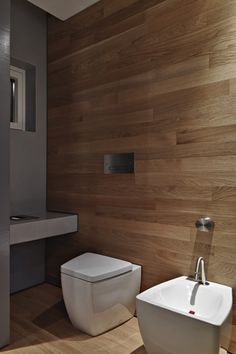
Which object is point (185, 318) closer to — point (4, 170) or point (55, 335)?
point (55, 335)

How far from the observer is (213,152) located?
1817 millimetres

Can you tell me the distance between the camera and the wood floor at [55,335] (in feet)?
5.90

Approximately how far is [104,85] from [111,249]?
1.38 metres

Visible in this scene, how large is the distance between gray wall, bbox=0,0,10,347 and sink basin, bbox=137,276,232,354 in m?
0.87

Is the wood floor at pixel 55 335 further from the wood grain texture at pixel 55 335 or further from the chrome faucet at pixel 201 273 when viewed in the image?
the chrome faucet at pixel 201 273

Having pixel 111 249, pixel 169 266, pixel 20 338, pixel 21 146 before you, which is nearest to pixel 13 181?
pixel 21 146

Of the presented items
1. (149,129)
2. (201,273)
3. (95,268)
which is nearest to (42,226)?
(95,268)

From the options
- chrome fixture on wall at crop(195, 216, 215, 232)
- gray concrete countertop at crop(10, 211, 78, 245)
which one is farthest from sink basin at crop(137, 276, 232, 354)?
gray concrete countertop at crop(10, 211, 78, 245)

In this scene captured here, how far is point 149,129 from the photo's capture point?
7.02 feet

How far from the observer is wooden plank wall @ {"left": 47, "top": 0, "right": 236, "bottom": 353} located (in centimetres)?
180

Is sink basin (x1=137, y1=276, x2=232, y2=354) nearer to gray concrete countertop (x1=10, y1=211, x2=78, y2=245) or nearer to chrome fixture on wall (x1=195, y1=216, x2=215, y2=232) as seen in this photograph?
chrome fixture on wall (x1=195, y1=216, x2=215, y2=232)

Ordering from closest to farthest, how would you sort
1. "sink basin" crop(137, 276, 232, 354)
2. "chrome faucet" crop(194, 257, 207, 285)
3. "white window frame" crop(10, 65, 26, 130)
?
1. "sink basin" crop(137, 276, 232, 354)
2. "chrome faucet" crop(194, 257, 207, 285)
3. "white window frame" crop(10, 65, 26, 130)

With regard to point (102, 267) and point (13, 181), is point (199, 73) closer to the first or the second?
point (102, 267)

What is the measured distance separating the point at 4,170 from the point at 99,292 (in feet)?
3.29
